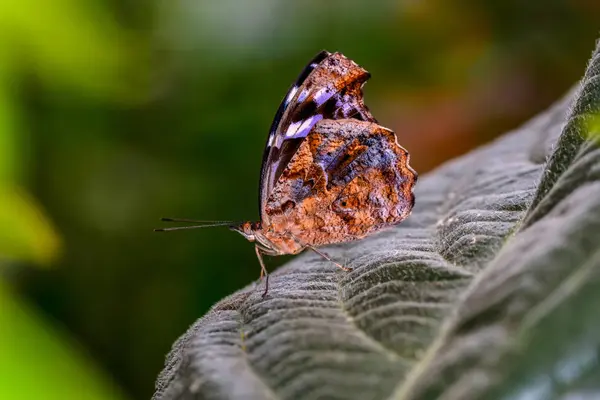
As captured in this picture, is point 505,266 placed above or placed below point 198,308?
below

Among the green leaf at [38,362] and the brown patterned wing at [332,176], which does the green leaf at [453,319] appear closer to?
the brown patterned wing at [332,176]

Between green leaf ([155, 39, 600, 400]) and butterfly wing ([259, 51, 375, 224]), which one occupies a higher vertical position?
butterfly wing ([259, 51, 375, 224])

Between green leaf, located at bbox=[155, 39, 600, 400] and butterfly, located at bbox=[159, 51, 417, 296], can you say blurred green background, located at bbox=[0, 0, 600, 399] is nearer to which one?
butterfly, located at bbox=[159, 51, 417, 296]

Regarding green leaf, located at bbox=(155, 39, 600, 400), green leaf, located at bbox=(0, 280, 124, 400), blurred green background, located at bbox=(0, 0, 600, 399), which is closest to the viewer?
green leaf, located at bbox=(155, 39, 600, 400)

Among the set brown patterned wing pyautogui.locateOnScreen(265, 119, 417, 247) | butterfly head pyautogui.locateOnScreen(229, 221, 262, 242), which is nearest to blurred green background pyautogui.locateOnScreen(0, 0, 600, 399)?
butterfly head pyautogui.locateOnScreen(229, 221, 262, 242)

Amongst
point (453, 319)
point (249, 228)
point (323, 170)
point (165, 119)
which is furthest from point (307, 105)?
point (165, 119)

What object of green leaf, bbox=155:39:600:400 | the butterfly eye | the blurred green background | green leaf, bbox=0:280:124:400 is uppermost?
the blurred green background

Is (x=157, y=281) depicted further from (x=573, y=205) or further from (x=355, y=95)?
(x=573, y=205)

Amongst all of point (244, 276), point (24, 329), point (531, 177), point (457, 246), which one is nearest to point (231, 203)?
point (244, 276)
